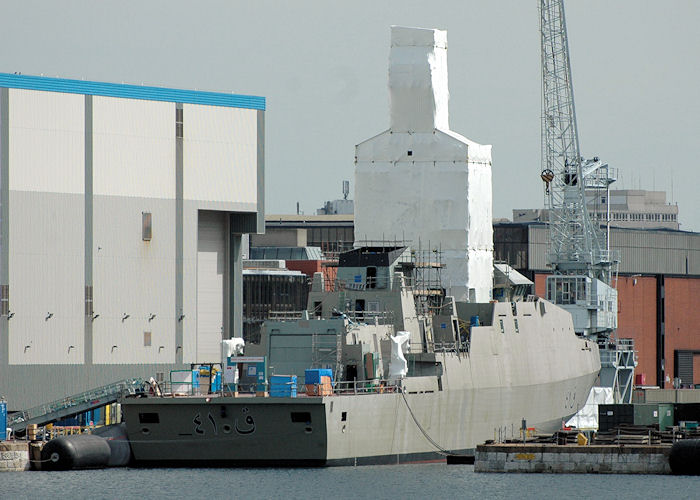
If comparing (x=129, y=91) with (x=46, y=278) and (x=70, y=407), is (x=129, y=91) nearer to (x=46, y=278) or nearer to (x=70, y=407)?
(x=46, y=278)

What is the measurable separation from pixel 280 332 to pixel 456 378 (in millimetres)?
7618

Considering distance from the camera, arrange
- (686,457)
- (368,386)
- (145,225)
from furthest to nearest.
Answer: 1. (145,225)
2. (368,386)
3. (686,457)

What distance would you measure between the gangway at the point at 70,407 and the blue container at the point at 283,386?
22.3 feet

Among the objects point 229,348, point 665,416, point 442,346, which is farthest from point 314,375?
point 665,416

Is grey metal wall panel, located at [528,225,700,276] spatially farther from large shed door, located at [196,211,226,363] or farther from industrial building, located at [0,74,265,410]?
large shed door, located at [196,211,226,363]

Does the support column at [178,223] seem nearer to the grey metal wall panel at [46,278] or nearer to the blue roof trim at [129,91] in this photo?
the blue roof trim at [129,91]

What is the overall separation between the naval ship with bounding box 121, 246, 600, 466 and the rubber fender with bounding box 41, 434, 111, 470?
1306mm

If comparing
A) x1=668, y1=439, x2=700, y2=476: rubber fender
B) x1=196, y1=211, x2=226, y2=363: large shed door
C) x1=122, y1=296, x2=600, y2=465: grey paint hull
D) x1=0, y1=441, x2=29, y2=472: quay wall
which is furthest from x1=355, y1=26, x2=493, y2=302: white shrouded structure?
x1=0, y1=441, x2=29, y2=472: quay wall

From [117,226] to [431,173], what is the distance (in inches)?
581

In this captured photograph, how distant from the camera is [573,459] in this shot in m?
59.5

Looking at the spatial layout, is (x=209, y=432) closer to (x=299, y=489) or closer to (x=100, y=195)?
(x=299, y=489)

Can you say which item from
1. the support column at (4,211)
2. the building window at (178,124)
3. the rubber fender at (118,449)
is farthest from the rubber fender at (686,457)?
the building window at (178,124)

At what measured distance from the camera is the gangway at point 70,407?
66.7m

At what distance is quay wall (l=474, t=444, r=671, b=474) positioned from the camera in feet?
193
